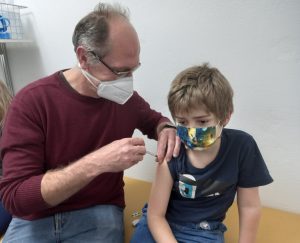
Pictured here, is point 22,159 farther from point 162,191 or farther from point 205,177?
point 205,177

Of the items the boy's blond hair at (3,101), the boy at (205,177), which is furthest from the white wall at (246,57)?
the boy's blond hair at (3,101)

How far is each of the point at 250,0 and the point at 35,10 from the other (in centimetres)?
127

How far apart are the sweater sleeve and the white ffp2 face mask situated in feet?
0.78

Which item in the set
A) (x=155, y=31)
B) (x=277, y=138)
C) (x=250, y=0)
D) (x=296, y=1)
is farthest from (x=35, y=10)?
(x=277, y=138)

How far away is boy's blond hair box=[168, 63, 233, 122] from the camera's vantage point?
955mm

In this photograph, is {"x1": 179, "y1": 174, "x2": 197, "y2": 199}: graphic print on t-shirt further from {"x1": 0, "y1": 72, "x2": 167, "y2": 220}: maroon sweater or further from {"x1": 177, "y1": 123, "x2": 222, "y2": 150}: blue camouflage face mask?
{"x1": 0, "y1": 72, "x2": 167, "y2": 220}: maroon sweater

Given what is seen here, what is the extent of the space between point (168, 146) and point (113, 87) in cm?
30

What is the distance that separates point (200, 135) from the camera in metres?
0.97

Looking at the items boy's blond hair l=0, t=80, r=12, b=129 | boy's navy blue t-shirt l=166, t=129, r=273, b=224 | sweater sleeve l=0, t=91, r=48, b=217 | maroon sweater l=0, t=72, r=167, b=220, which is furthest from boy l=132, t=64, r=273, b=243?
boy's blond hair l=0, t=80, r=12, b=129

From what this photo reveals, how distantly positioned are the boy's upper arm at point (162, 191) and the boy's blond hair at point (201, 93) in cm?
23

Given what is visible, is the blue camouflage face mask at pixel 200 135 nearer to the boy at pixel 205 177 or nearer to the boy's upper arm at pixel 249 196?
the boy at pixel 205 177

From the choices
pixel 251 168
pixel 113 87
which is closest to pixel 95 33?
pixel 113 87

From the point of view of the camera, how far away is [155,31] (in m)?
1.49

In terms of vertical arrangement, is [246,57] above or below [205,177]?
above
